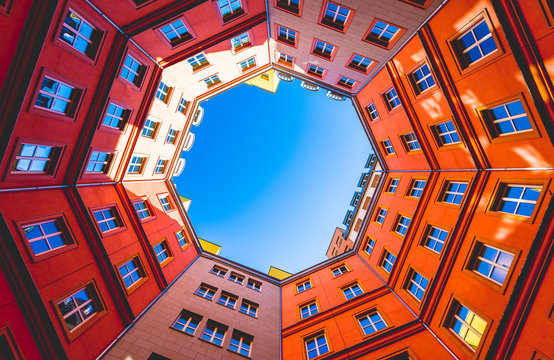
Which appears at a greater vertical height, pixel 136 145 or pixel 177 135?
pixel 177 135

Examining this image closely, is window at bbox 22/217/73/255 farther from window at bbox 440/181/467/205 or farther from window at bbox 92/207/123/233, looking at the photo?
window at bbox 440/181/467/205

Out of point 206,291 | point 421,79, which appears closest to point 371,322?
point 206,291

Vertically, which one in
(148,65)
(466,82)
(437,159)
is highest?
(466,82)

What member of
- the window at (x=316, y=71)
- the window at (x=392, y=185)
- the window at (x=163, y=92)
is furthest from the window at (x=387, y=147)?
the window at (x=163, y=92)

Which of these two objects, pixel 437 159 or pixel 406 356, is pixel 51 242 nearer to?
pixel 406 356

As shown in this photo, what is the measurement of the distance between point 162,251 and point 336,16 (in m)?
25.4

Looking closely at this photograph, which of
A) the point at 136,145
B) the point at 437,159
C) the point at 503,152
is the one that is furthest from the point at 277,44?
the point at 503,152

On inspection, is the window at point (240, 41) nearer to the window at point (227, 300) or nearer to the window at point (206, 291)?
the window at point (206, 291)

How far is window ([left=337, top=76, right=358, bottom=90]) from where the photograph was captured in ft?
85.0

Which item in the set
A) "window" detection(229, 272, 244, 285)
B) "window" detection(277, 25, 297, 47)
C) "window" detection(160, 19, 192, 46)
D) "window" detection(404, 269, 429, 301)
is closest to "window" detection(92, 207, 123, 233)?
"window" detection(229, 272, 244, 285)

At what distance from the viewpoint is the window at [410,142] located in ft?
68.3

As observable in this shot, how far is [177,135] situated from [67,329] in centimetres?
1974

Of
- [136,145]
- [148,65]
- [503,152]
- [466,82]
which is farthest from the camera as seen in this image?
[136,145]

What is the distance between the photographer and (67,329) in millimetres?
12148
